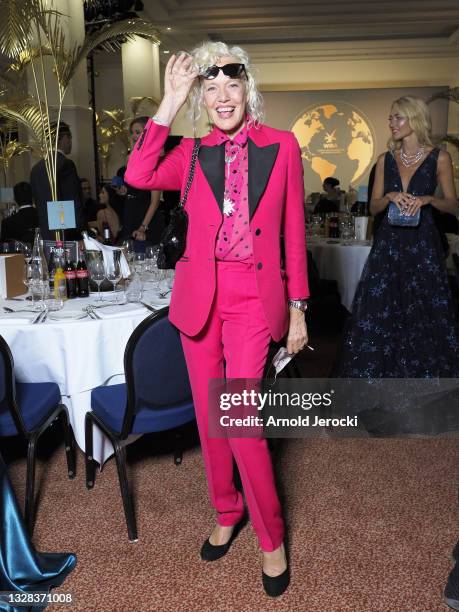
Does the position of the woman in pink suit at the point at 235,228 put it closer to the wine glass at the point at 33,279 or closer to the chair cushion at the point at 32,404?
the chair cushion at the point at 32,404

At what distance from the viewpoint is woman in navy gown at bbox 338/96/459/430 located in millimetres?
3338

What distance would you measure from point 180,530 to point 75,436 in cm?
67

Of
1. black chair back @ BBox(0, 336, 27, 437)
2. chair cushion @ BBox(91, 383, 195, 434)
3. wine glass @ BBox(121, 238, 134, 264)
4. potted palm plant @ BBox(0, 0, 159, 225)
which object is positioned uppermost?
potted palm plant @ BBox(0, 0, 159, 225)

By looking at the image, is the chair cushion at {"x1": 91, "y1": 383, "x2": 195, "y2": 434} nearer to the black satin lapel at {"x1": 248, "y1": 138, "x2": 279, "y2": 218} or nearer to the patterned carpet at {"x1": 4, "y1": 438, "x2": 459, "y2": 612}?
the patterned carpet at {"x1": 4, "y1": 438, "x2": 459, "y2": 612}

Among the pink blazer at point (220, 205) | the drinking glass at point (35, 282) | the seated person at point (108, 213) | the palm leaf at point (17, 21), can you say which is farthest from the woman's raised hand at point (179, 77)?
the seated person at point (108, 213)

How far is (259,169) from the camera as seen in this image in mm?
1927

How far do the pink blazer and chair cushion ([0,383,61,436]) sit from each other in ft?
2.87

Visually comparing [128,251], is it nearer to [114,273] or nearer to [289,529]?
[114,273]

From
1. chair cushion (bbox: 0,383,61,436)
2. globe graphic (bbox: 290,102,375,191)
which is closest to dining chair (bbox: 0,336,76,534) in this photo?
chair cushion (bbox: 0,383,61,436)

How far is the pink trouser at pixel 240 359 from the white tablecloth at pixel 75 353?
0.66 meters

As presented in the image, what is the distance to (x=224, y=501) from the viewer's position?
222cm

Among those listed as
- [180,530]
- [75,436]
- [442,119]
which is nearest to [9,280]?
[75,436]

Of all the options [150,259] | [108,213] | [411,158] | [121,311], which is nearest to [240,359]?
[121,311]

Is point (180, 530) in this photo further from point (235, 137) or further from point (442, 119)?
point (442, 119)
